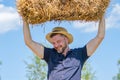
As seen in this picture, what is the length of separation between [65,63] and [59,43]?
30cm

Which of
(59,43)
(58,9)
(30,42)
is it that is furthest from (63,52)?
(58,9)

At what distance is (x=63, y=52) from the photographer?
20.9ft

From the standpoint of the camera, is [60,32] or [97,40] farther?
[97,40]

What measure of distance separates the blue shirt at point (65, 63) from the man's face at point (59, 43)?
103 millimetres

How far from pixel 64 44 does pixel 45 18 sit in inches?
18.2

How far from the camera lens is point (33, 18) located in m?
6.29

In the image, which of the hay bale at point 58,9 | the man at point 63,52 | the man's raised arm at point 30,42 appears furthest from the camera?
the man's raised arm at point 30,42

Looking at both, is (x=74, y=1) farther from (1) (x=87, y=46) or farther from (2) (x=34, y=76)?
(2) (x=34, y=76)

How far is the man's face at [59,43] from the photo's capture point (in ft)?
20.6

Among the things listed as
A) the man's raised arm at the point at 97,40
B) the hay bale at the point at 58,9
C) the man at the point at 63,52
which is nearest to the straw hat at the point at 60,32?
the man at the point at 63,52

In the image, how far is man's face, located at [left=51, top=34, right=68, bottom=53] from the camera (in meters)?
6.29

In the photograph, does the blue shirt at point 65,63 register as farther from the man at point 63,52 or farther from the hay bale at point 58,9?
the hay bale at point 58,9

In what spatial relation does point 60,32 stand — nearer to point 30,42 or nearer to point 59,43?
point 59,43

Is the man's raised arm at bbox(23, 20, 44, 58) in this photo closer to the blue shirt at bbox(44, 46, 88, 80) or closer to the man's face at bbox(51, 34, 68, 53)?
the blue shirt at bbox(44, 46, 88, 80)
